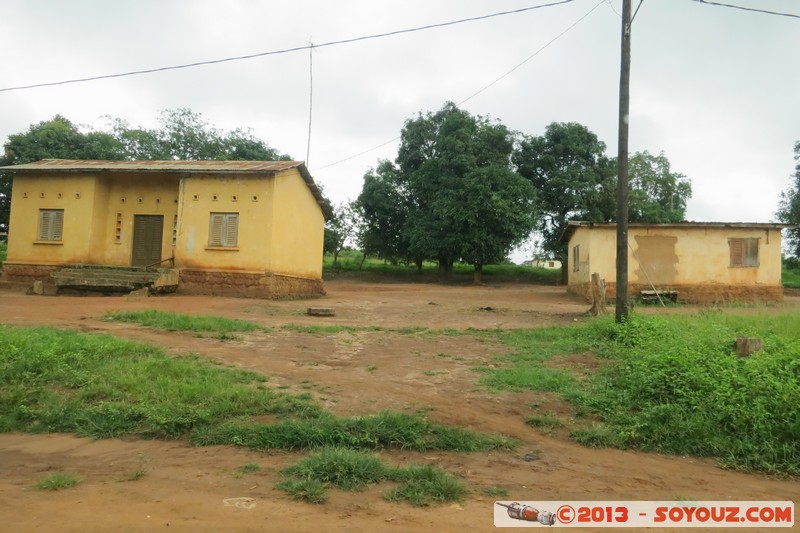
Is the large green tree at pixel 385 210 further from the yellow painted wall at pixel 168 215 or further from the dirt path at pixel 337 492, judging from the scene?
the dirt path at pixel 337 492

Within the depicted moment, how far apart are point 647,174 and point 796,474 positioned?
43478 millimetres

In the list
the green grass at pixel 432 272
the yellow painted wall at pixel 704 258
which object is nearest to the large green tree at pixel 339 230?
the green grass at pixel 432 272

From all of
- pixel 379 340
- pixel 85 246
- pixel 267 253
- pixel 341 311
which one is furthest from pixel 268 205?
pixel 379 340

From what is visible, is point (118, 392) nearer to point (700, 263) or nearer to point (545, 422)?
point (545, 422)

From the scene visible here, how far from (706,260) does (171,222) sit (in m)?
20.1

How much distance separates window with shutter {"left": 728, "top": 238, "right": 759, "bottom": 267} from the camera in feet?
65.4

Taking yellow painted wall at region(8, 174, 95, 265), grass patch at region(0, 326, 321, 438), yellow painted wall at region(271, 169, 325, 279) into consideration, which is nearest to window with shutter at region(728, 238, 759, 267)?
yellow painted wall at region(271, 169, 325, 279)

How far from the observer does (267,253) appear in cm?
1917

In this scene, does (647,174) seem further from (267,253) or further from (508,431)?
(508,431)

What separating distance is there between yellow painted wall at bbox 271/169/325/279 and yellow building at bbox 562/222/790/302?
11952 mm

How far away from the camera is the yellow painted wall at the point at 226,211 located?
19234mm

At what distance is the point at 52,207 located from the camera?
2056 cm

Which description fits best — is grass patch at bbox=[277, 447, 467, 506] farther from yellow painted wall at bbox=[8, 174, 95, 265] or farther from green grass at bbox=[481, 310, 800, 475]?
yellow painted wall at bbox=[8, 174, 95, 265]

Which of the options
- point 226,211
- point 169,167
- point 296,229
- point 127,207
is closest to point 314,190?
point 296,229
